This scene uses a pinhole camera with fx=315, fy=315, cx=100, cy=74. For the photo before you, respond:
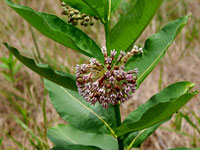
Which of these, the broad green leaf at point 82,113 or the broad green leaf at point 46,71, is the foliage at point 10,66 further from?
the broad green leaf at point 46,71

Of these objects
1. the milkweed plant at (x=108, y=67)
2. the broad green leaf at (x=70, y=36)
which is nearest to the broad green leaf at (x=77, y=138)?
the milkweed plant at (x=108, y=67)

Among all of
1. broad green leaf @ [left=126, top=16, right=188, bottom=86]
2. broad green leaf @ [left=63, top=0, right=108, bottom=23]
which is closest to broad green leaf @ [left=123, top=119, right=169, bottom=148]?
broad green leaf @ [left=126, top=16, right=188, bottom=86]

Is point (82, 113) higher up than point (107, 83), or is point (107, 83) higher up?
point (107, 83)

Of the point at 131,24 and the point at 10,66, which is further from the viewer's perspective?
the point at 10,66

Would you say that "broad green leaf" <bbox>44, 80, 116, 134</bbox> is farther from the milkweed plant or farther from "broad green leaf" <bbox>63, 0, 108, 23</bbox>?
"broad green leaf" <bbox>63, 0, 108, 23</bbox>

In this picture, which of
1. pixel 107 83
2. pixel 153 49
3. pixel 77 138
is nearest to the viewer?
pixel 107 83

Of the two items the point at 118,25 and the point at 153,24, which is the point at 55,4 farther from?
the point at 118,25

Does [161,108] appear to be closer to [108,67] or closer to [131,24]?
[108,67]

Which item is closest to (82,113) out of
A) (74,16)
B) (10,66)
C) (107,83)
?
(107,83)
